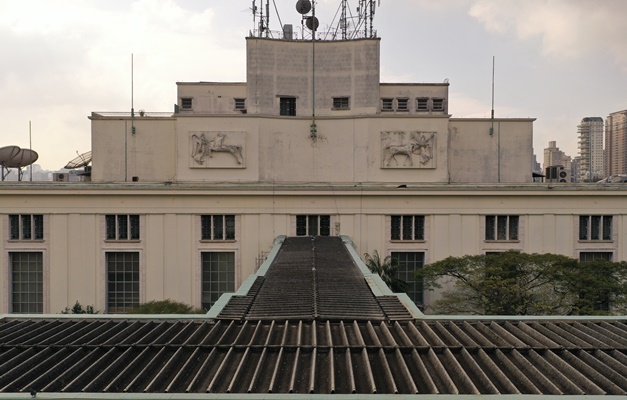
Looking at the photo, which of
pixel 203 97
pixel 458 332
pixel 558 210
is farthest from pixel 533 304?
pixel 203 97

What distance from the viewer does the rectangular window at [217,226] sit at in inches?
1479

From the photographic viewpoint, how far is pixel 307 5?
51.3 m

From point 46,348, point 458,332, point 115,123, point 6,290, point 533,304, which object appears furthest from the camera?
point 115,123

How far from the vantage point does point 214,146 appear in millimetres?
41406

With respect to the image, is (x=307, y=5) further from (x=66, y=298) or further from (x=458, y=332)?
(x=458, y=332)

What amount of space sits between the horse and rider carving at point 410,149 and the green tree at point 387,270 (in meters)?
9.37

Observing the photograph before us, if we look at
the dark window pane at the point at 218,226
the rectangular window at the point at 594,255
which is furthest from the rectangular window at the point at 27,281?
the rectangular window at the point at 594,255

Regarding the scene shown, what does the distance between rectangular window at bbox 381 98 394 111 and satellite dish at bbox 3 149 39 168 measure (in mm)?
33266

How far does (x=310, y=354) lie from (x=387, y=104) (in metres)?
41.4

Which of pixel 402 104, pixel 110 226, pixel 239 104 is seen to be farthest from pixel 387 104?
pixel 110 226

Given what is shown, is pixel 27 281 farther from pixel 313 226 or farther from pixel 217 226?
pixel 313 226

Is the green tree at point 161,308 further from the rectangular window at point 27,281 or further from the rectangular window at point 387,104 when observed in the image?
the rectangular window at point 387,104

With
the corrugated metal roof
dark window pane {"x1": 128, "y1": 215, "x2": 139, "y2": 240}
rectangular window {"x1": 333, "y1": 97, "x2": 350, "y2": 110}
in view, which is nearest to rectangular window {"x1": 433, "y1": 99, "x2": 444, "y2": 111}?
rectangular window {"x1": 333, "y1": 97, "x2": 350, "y2": 110}

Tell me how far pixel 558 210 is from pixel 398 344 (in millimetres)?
31294
